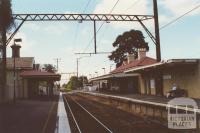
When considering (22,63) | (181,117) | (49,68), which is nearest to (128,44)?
(22,63)

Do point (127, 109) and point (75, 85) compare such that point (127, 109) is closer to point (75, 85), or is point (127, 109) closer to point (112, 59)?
point (112, 59)

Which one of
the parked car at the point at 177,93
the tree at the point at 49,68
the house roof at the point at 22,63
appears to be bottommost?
the parked car at the point at 177,93

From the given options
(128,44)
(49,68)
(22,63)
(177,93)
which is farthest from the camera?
(49,68)

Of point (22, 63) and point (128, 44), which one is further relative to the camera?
point (128, 44)

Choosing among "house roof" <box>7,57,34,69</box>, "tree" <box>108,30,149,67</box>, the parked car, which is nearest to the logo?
the parked car

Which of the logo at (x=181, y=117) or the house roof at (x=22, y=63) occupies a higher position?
the house roof at (x=22, y=63)

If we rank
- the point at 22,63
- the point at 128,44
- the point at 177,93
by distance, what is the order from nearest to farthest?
1. the point at 177,93
2. the point at 22,63
3. the point at 128,44

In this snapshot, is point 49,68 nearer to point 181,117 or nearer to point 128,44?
point 128,44

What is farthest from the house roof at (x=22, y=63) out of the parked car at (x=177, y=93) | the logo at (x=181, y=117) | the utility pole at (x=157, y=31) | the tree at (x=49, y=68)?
the tree at (x=49, y=68)

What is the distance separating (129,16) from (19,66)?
98.2ft

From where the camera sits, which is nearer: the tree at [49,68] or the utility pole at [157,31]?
the utility pole at [157,31]

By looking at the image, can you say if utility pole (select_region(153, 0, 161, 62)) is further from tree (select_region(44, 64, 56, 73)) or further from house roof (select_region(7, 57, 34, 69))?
tree (select_region(44, 64, 56, 73))

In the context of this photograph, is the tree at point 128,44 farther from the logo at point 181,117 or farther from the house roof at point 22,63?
the logo at point 181,117

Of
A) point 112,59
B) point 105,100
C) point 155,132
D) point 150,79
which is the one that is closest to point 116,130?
point 155,132
